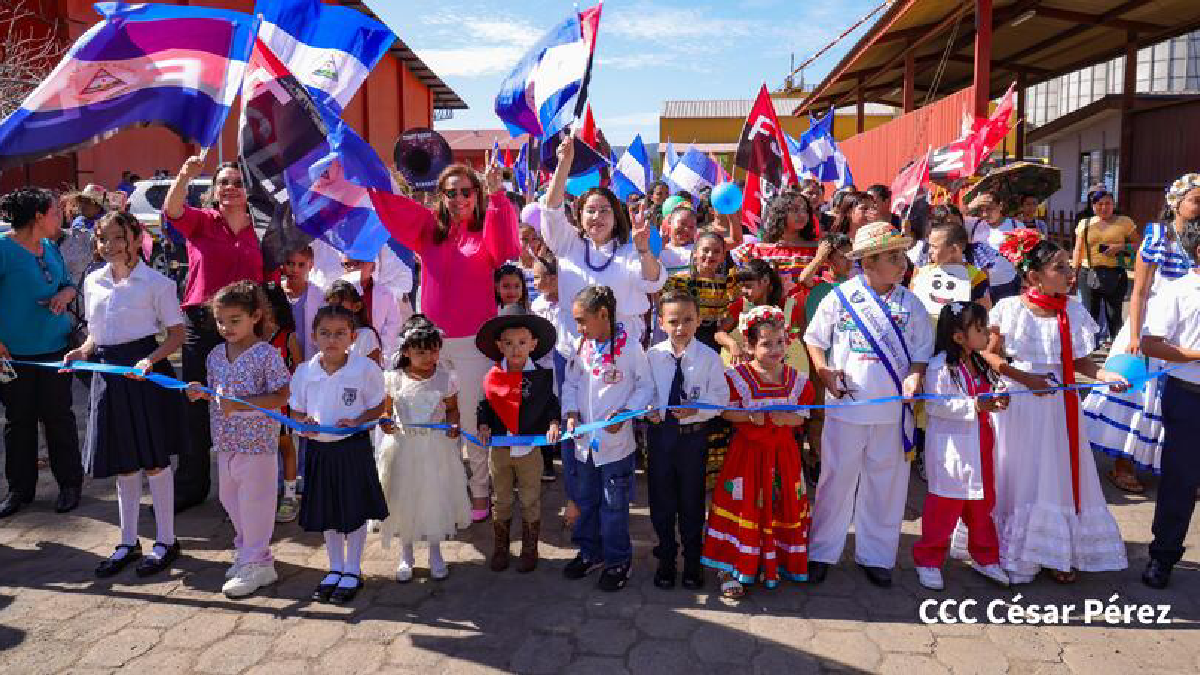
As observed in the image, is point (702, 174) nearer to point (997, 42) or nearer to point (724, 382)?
point (724, 382)

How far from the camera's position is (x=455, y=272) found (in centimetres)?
452

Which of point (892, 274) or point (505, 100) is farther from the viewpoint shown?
point (505, 100)

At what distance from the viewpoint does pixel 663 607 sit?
148 inches

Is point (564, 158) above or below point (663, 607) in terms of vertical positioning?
above

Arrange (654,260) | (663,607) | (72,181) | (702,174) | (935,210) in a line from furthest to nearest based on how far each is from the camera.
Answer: (72,181)
(702,174)
(935,210)
(654,260)
(663,607)

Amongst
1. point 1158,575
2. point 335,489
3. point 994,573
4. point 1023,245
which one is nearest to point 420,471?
point 335,489

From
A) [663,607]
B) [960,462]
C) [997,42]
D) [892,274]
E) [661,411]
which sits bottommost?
[663,607]

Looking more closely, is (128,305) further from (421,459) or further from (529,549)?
(529,549)

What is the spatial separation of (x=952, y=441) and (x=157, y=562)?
13.3ft

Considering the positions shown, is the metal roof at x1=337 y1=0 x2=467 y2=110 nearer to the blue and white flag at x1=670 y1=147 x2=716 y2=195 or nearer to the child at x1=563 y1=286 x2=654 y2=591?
the blue and white flag at x1=670 y1=147 x2=716 y2=195

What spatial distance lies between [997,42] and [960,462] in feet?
49.5

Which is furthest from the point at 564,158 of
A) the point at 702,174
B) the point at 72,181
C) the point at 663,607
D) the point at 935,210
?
the point at 72,181

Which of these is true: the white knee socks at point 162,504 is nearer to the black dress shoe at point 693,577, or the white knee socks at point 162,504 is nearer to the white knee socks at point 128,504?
the white knee socks at point 128,504

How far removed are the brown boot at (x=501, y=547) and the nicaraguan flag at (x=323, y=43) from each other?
8.16 feet
